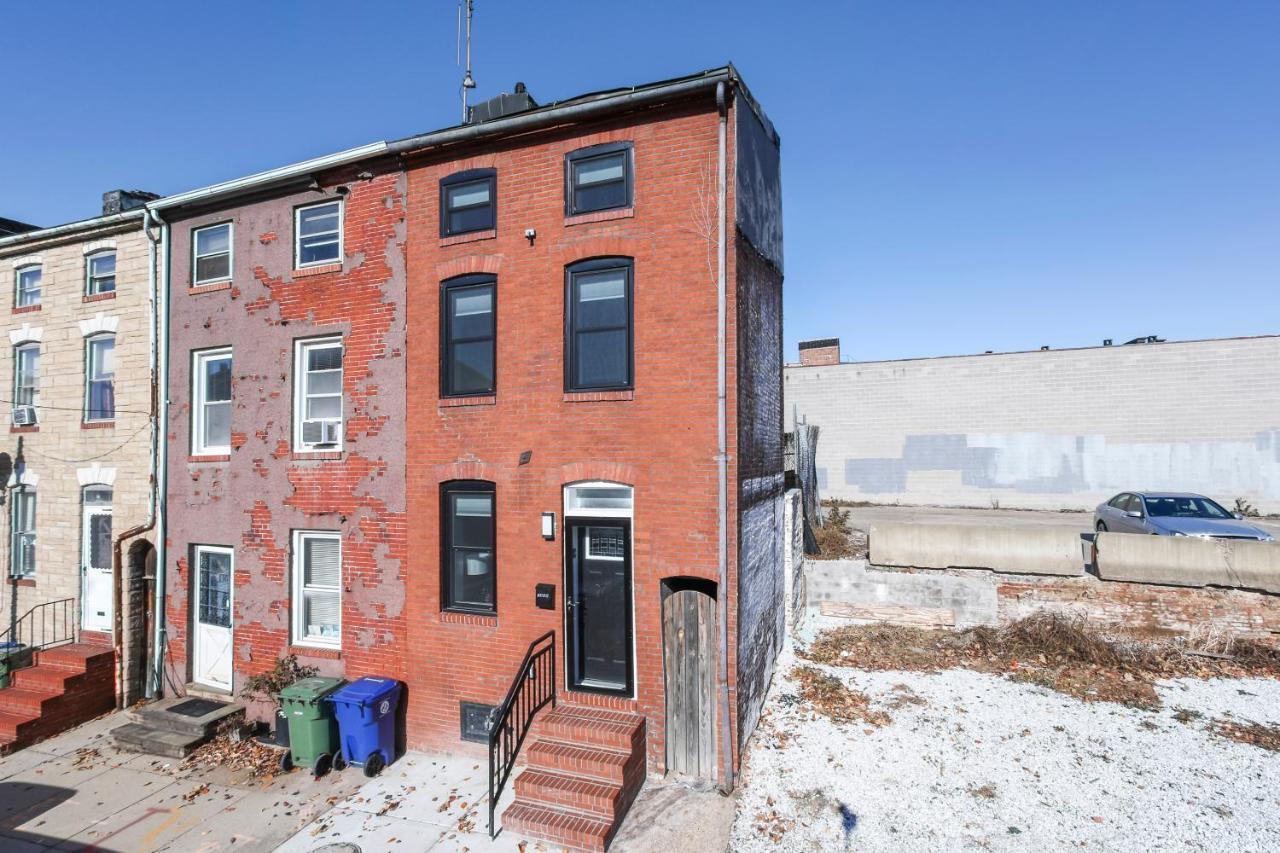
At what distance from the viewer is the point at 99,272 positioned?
11.9 m

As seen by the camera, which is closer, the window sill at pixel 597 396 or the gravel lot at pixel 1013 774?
the gravel lot at pixel 1013 774

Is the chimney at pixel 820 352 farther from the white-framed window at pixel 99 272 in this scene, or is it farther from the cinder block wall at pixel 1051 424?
the white-framed window at pixel 99 272

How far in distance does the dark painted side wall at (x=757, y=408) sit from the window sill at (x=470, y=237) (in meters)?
3.47

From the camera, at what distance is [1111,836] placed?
5898 millimetres

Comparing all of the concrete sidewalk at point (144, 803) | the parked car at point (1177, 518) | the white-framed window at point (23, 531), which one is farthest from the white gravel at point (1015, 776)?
Result: the white-framed window at point (23, 531)

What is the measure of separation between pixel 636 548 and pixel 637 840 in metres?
3.07

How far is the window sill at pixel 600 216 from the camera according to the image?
314 inches

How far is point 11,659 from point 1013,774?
15393 mm

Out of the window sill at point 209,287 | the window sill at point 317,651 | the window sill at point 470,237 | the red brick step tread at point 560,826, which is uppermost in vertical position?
the window sill at point 470,237

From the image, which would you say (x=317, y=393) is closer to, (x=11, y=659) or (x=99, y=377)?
(x=99, y=377)

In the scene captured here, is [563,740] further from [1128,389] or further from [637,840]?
[1128,389]

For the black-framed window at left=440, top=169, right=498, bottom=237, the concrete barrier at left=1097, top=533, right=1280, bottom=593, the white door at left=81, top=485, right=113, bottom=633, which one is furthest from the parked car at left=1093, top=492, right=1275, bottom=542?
the white door at left=81, top=485, right=113, bottom=633

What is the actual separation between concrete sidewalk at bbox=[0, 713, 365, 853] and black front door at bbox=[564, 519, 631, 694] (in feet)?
10.9

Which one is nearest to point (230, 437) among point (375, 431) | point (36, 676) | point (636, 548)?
point (375, 431)
